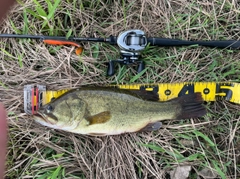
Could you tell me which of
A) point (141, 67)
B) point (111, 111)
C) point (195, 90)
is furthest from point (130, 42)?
point (195, 90)

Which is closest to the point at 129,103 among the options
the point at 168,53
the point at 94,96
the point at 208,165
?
the point at 94,96

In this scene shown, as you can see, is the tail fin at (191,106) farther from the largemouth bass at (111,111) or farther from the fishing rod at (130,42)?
the fishing rod at (130,42)

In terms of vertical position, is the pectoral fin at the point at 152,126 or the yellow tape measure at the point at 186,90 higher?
the yellow tape measure at the point at 186,90

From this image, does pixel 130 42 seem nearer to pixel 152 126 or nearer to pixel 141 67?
pixel 141 67

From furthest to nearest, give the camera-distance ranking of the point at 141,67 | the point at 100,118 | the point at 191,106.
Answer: the point at 141,67
the point at 191,106
the point at 100,118

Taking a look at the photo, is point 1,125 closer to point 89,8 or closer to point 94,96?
point 94,96

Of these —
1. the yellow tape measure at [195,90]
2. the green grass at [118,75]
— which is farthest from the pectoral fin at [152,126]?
the yellow tape measure at [195,90]

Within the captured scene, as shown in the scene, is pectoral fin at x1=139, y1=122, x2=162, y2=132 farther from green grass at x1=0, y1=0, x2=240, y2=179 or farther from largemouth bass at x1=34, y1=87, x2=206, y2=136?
green grass at x1=0, y1=0, x2=240, y2=179
